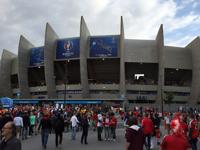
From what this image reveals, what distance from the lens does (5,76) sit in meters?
91.5

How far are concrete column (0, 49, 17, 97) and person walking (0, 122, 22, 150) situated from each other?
89074 millimetres

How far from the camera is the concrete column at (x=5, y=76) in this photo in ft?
299

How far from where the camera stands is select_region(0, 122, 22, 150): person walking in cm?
466

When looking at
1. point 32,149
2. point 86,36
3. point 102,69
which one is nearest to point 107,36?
point 86,36

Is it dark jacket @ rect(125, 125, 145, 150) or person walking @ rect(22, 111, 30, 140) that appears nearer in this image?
dark jacket @ rect(125, 125, 145, 150)

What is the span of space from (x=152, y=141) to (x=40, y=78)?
77.8m

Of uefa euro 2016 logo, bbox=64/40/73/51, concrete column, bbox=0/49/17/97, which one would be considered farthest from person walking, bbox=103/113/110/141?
concrete column, bbox=0/49/17/97

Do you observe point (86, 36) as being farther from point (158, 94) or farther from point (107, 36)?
point (158, 94)

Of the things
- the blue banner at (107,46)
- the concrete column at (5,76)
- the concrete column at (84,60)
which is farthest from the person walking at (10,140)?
the concrete column at (5,76)

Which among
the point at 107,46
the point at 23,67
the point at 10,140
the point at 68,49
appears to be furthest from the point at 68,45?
the point at 10,140

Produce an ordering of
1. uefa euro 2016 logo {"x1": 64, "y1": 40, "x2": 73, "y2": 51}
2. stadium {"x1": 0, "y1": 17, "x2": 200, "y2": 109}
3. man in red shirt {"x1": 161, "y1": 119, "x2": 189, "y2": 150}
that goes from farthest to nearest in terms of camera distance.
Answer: uefa euro 2016 logo {"x1": 64, "y1": 40, "x2": 73, "y2": 51}, stadium {"x1": 0, "y1": 17, "x2": 200, "y2": 109}, man in red shirt {"x1": 161, "y1": 119, "x2": 189, "y2": 150}

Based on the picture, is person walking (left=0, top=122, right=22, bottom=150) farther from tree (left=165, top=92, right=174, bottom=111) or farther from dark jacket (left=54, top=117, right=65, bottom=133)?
tree (left=165, top=92, right=174, bottom=111)

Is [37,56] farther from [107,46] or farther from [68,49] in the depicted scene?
[107,46]

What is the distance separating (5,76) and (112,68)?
1129 inches
